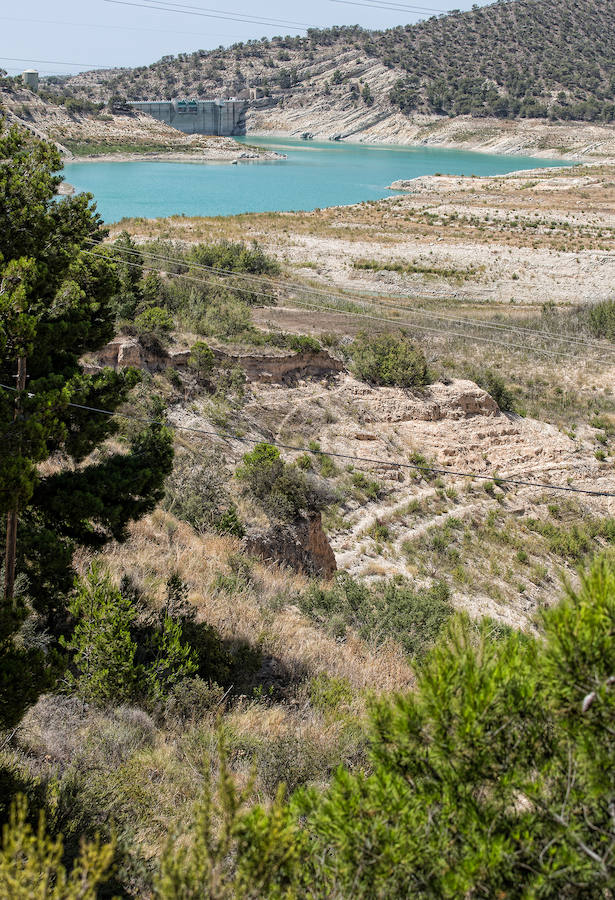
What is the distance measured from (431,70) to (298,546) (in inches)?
6095

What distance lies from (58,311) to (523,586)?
10.6 metres

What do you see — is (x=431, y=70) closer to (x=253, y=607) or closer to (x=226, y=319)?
(x=226, y=319)

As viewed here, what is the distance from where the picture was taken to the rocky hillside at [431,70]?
423 feet

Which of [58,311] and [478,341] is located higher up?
[58,311]

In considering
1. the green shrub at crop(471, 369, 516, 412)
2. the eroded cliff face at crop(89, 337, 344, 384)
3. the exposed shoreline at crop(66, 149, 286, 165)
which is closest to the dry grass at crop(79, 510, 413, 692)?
the eroded cliff face at crop(89, 337, 344, 384)

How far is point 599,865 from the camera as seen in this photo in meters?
2.52

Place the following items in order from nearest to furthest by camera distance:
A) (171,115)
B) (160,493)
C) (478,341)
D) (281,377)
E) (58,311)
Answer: (58,311)
(160,493)
(281,377)
(478,341)
(171,115)

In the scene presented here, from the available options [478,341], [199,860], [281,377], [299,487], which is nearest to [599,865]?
[199,860]

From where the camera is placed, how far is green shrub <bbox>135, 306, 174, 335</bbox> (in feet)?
53.1

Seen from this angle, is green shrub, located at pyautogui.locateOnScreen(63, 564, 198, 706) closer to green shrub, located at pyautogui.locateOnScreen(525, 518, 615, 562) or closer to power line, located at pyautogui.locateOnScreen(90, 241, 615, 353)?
green shrub, located at pyautogui.locateOnScreen(525, 518, 615, 562)

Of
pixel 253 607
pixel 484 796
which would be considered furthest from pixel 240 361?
pixel 484 796

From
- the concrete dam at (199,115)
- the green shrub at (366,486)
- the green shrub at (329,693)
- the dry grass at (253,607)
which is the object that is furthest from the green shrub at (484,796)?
the concrete dam at (199,115)

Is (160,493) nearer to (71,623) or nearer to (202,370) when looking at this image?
(71,623)

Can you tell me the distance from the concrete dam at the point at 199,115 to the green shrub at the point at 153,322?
112707 millimetres
